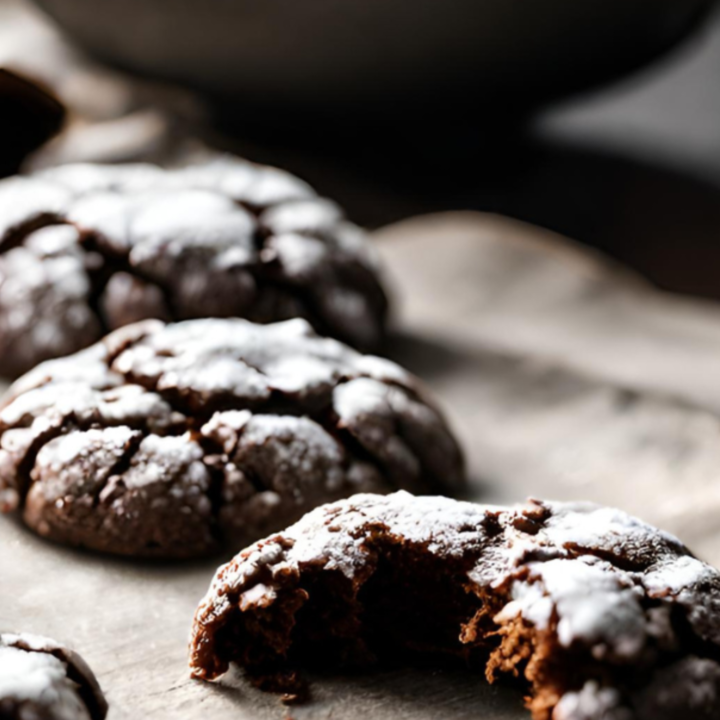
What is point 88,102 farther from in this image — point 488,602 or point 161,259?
point 488,602

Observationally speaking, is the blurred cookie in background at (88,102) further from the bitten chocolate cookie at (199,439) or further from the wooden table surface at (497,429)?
the bitten chocolate cookie at (199,439)

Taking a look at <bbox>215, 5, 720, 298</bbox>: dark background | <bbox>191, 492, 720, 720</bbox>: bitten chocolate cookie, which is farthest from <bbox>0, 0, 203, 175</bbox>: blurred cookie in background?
A: <bbox>191, 492, 720, 720</bbox>: bitten chocolate cookie

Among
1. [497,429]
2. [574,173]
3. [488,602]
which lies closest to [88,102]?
[574,173]

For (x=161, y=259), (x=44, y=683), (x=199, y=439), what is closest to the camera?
(x=44, y=683)

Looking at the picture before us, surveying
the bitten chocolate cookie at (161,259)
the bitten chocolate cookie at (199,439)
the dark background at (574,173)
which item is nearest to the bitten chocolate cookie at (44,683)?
the bitten chocolate cookie at (199,439)

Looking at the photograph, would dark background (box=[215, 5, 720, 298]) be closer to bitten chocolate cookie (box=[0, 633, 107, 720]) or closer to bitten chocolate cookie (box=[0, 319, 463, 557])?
bitten chocolate cookie (box=[0, 319, 463, 557])

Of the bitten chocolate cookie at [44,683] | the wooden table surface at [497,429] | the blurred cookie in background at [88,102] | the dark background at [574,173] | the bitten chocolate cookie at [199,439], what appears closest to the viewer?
the bitten chocolate cookie at [44,683]

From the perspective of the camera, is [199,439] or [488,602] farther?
[199,439]

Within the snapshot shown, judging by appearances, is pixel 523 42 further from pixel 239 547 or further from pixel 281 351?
pixel 239 547
